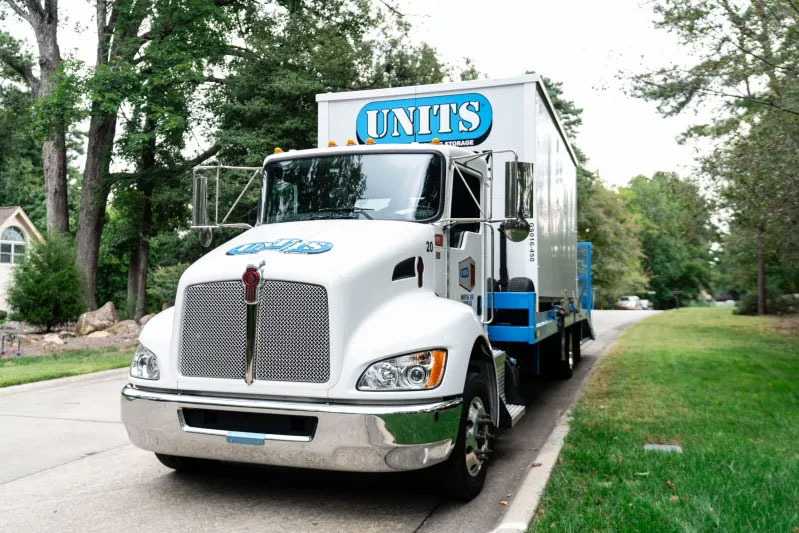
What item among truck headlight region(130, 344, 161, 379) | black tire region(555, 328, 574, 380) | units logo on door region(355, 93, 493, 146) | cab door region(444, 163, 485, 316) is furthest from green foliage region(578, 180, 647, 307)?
truck headlight region(130, 344, 161, 379)

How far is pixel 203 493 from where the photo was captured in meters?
5.34

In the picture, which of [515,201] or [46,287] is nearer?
[515,201]

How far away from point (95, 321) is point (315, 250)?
1678 cm

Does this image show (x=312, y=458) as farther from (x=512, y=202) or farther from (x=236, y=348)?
(x=512, y=202)

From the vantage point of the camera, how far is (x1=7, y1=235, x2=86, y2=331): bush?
19.1 m

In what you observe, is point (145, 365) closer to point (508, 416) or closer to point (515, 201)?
point (508, 416)

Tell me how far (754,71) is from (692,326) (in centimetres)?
1535

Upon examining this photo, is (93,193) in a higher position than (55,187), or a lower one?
lower

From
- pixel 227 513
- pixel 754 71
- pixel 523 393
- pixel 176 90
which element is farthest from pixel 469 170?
pixel 176 90

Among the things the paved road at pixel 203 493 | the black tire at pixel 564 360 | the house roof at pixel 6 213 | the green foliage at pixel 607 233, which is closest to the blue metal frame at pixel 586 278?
the black tire at pixel 564 360

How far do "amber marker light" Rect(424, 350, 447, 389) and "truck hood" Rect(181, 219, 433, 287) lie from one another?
2.54ft

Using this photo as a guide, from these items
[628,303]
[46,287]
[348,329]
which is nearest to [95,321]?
[46,287]

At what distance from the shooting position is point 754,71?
10969mm

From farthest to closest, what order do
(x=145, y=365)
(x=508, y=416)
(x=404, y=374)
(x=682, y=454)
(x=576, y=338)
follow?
(x=576, y=338) < (x=682, y=454) < (x=508, y=416) < (x=145, y=365) < (x=404, y=374)
